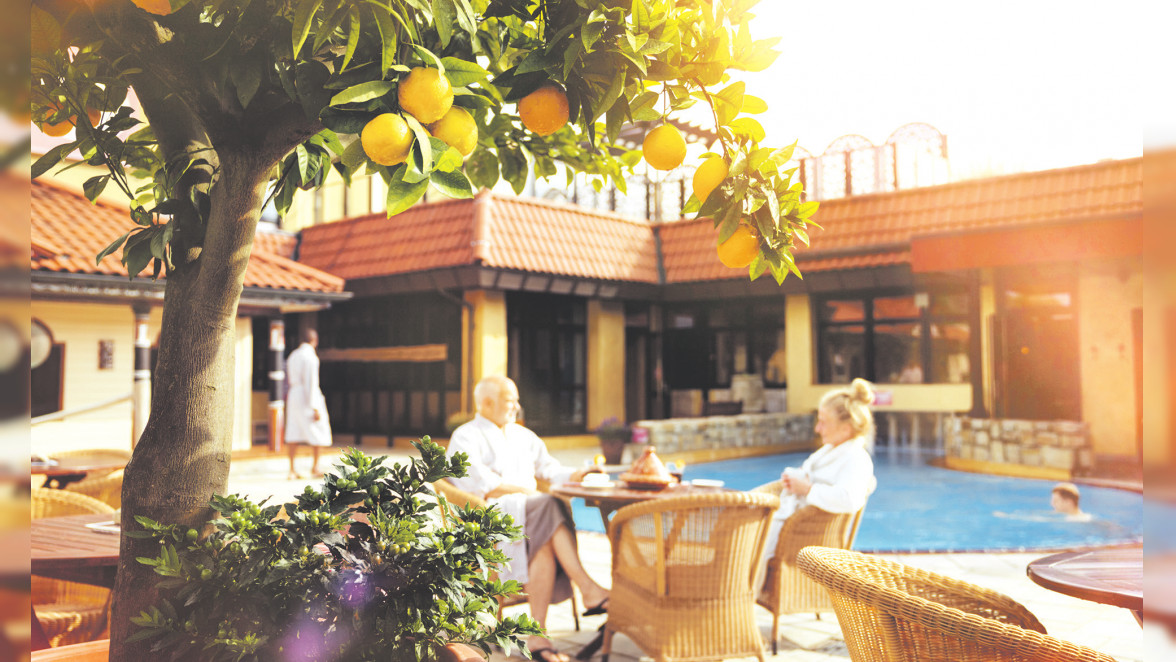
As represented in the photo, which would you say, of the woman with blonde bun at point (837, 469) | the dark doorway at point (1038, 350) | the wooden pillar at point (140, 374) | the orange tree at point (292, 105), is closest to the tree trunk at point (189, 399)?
the orange tree at point (292, 105)

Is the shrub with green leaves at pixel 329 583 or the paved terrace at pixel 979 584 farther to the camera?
the paved terrace at pixel 979 584

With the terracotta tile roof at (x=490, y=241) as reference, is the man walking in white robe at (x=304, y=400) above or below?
below

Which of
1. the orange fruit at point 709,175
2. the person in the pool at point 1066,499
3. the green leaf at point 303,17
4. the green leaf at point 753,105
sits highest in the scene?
the green leaf at point 753,105

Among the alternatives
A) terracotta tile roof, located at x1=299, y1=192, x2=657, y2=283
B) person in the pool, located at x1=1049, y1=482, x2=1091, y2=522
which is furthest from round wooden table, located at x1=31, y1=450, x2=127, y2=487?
person in the pool, located at x1=1049, y1=482, x2=1091, y2=522

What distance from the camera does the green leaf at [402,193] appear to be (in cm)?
90

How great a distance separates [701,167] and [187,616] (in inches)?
42.6

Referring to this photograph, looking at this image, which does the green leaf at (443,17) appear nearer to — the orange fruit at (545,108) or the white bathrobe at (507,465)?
the orange fruit at (545,108)

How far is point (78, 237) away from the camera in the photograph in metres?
9.24

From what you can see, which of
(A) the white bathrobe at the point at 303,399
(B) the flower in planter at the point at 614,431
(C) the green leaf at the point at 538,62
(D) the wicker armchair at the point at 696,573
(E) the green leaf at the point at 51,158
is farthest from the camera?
(B) the flower in planter at the point at 614,431

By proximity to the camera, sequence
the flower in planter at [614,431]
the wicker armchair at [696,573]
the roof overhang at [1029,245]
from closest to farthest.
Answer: the wicker armchair at [696,573], the roof overhang at [1029,245], the flower in planter at [614,431]

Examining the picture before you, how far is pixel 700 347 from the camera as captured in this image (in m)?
16.6

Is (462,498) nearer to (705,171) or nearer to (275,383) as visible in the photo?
(705,171)

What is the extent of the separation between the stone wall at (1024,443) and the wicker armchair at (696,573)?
9.20 m

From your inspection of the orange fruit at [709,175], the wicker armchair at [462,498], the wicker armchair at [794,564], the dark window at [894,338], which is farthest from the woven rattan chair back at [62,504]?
the dark window at [894,338]
